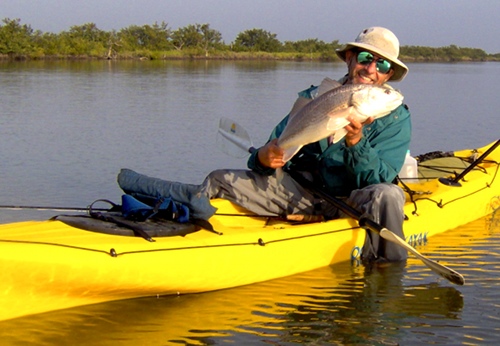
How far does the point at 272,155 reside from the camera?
215 inches

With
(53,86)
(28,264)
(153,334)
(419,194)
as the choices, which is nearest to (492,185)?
(419,194)

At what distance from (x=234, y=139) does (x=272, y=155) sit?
5.01 ft

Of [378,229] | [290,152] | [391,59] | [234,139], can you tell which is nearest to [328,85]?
[290,152]

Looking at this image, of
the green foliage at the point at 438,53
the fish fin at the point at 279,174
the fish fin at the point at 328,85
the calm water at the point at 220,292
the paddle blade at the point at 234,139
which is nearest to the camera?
the calm water at the point at 220,292

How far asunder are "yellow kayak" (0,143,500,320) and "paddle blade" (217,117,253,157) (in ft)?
2.87

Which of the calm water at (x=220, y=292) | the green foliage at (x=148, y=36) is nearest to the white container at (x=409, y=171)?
the calm water at (x=220, y=292)

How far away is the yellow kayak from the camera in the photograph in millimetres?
4645

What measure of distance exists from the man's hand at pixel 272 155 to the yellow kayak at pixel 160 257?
50 centimetres

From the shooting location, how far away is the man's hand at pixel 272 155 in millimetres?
5383

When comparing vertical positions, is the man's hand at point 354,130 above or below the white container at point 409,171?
above

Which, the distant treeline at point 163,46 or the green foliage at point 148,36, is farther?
the green foliage at point 148,36

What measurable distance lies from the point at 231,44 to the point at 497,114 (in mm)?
60420

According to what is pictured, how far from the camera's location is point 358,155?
209 inches

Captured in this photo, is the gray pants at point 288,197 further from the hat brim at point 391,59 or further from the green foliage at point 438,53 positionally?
the green foliage at point 438,53
